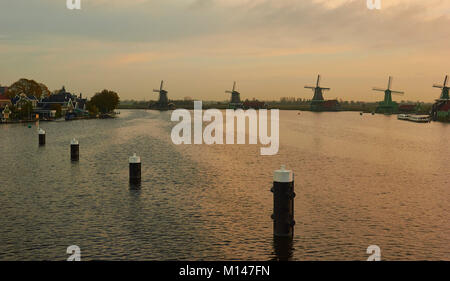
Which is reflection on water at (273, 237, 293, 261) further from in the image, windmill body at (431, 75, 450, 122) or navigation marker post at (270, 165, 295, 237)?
windmill body at (431, 75, 450, 122)

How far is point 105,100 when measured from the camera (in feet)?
570

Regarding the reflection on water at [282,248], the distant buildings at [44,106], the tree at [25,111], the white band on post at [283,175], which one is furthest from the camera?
the distant buildings at [44,106]

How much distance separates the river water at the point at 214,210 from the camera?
54.5ft

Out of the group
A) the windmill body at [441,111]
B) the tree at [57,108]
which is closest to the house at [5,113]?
the tree at [57,108]

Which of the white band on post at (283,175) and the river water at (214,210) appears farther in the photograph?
the river water at (214,210)

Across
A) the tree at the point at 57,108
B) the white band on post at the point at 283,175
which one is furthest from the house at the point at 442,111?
the white band on post at the point at 283,175

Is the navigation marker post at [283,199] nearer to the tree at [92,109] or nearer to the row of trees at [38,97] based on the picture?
the row of trees at [38,97]

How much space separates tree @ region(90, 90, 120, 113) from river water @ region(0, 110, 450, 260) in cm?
13276

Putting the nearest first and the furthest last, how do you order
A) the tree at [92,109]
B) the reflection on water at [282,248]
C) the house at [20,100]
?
the reflection on water at [282,248] < the house at [20,100] < the tree at [92,109]

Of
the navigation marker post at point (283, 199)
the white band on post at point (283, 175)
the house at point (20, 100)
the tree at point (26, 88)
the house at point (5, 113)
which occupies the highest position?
the tree at point (26, 88)

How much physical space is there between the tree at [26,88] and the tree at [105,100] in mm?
19906

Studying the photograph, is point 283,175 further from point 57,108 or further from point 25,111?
point 57,108

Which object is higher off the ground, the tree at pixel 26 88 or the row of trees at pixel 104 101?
the tree at pixel 26 88

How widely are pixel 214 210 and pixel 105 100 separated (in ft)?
520
